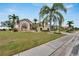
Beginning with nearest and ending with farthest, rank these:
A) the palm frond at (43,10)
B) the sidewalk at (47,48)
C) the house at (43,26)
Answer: the sidewalk at (47,48)
the palm frond at (43,10)
the house at (43,26)

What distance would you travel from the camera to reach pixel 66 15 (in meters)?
3.88

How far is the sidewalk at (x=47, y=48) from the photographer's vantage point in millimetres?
3737

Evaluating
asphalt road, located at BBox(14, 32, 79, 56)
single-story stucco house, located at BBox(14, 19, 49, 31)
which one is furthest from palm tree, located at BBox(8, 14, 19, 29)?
asphalt road, located at BBox(14, 32, 79, 56)

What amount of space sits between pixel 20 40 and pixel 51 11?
68 cm

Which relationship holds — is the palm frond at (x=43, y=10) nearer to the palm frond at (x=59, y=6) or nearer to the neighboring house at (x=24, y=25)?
the palm frond at (x=59, y=6)

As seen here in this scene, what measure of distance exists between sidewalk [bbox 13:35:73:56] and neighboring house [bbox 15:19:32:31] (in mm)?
362

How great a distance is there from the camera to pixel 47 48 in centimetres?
385

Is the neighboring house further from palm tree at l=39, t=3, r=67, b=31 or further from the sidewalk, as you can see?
the sidewalk

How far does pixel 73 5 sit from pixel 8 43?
115 centimetres

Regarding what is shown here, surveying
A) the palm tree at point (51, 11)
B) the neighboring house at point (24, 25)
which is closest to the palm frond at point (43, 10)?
the palm tree at point (51, 11)

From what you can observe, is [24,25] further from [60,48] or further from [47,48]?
[60,48]

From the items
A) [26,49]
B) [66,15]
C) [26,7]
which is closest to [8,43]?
[26,49]

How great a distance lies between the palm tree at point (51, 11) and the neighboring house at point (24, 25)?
0.78 ft

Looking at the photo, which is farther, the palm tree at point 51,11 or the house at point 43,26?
the house at point 43,26
